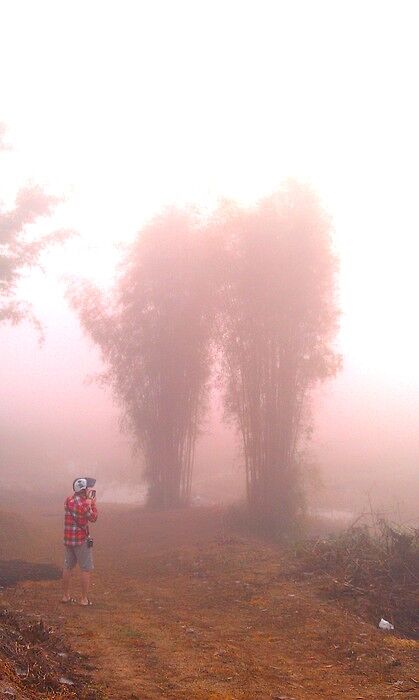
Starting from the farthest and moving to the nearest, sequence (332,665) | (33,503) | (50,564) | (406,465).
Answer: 1. (406,465)
2. (33,503)
3. (50,564)
4. (332,665)

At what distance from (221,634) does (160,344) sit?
11.3 m

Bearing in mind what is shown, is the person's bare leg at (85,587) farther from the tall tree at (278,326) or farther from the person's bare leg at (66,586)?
the tall tree at (278,326)

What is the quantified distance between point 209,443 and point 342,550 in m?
23.2

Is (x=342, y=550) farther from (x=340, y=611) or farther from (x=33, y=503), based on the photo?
(x=33, y=503)

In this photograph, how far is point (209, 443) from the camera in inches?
1283

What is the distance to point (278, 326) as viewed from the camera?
1385cm

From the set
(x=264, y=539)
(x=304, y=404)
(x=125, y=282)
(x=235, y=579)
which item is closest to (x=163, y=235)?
(x=125, y=282)

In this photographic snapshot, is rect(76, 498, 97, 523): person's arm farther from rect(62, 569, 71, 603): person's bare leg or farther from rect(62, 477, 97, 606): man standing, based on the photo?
rect(62, 569, 71, 603): person's bare leg

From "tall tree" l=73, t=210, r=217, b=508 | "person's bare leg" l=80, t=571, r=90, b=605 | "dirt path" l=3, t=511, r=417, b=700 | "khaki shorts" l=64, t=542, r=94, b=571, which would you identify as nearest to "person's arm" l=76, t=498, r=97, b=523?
"khaki shorts" l=64, t=542, r=94, b=571

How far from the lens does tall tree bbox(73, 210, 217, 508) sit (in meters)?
17.0

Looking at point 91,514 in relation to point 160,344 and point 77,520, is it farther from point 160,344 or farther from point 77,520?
point 160,344

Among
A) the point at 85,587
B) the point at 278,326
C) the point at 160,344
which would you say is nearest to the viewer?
the point at 85,587

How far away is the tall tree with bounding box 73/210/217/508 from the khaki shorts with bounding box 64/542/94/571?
9069 mm

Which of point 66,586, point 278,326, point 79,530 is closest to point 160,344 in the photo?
point 278,326
